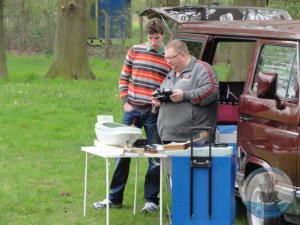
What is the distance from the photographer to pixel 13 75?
2181 centimetres

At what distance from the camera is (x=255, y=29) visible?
6.40 meters

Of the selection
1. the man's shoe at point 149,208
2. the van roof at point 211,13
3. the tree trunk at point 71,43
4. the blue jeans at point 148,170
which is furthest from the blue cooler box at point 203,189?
the tree trunk at point 71,43

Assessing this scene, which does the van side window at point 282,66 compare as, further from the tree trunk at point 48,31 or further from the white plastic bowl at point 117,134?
the tree trunk at point 48,31

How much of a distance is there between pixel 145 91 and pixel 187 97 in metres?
0.93

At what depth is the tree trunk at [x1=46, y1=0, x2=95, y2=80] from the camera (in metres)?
19.5

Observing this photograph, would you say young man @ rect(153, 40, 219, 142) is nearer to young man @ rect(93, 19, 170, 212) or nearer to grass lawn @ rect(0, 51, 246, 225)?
young man @ rect(93, 19, 170, 212)

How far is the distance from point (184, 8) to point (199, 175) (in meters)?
3.20

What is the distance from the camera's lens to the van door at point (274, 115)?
18.3 feet

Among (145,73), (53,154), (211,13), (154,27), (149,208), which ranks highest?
(211,13)

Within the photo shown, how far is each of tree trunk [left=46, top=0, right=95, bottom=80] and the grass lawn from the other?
576mm

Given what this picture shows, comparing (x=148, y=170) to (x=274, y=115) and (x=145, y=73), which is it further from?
(x=274, y=115)

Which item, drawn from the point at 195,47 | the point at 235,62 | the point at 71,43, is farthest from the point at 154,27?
the point at 71,43

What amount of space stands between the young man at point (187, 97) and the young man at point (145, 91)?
0.62m

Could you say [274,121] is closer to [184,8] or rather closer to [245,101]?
[245,101]
